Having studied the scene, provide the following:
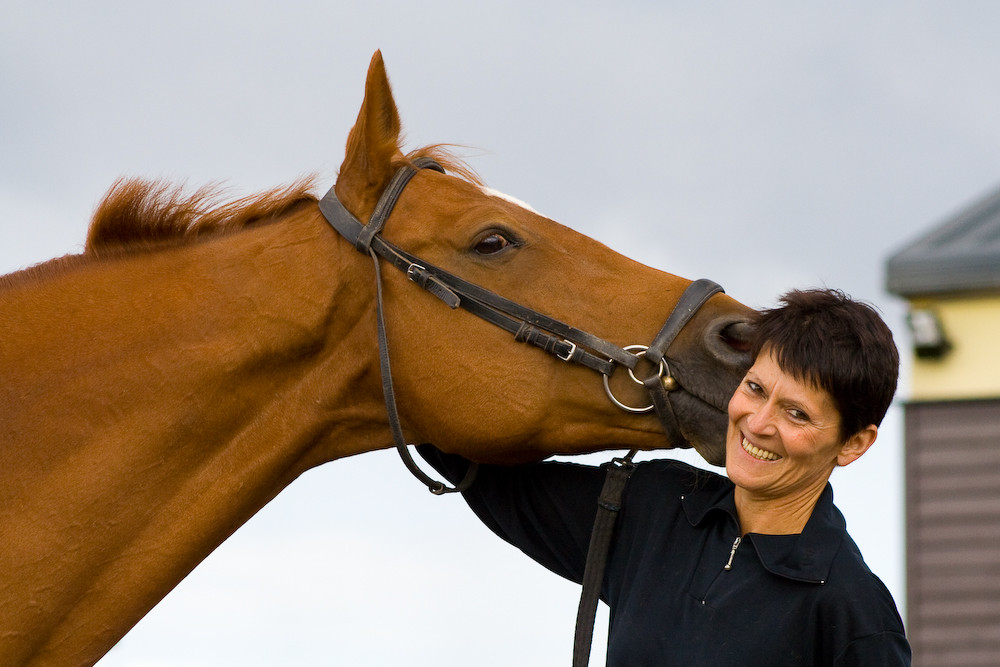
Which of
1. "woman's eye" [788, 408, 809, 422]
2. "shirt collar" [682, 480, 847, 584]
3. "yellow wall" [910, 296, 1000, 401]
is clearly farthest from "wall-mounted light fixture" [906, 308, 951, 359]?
"woman's eye" [788, 408, 809, 422]

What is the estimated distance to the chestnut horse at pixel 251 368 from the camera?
3055 mm

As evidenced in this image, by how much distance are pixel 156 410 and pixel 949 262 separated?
690cm

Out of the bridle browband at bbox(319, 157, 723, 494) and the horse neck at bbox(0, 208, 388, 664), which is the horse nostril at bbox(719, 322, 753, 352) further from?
the horse neck at bbox(0, 208, 388, 664)

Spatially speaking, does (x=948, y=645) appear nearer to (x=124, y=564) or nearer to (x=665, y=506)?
(x=665, y=506)

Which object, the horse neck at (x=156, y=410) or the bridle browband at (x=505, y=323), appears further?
the bridle browband at (x=505, y=323)

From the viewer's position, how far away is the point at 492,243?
3.44 metres

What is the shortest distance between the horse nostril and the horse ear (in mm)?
1064

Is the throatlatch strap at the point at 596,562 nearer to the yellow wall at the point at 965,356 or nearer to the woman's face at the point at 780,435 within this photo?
the woman's face at the point at 780,435

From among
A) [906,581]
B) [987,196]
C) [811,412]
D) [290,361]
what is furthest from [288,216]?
[987,196]

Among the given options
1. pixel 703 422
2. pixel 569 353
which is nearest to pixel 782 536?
pixel 703 422

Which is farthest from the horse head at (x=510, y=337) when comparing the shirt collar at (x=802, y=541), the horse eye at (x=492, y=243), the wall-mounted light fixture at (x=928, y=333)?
the wall-mounted light fixture at (x=928, y=333)

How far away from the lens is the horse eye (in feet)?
11.3

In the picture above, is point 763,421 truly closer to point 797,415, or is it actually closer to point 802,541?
point 797,415

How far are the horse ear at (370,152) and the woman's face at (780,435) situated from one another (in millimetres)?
1237
